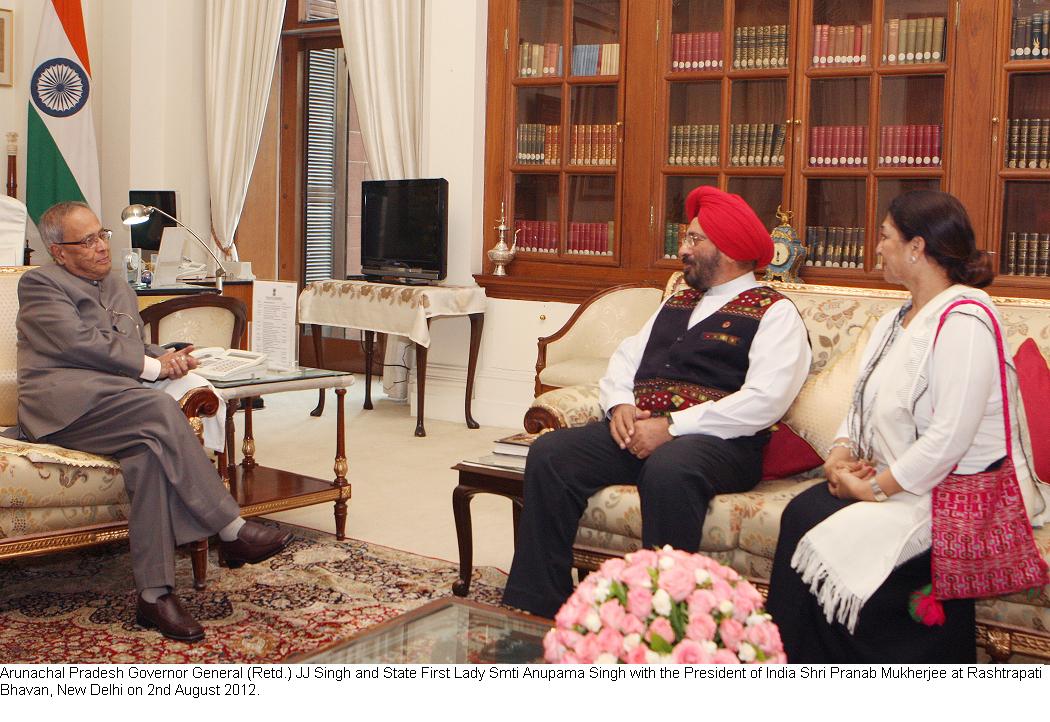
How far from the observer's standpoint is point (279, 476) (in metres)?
3.98

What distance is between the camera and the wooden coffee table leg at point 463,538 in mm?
3236

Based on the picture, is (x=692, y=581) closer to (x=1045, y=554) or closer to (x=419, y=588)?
(x=1045, y=554)

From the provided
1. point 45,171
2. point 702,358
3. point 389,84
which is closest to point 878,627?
point 702,358

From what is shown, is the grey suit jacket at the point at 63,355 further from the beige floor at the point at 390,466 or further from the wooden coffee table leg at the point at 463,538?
the beige floor at the point at 390,466

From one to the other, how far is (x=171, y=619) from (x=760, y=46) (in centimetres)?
398

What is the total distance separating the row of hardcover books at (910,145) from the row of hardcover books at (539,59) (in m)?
1.77

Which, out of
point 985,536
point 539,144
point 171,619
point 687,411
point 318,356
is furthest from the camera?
point 318,356

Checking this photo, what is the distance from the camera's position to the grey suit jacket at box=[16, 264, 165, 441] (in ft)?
10.2

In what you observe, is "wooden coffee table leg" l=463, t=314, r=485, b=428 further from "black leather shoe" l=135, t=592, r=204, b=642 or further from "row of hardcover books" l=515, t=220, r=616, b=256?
"black leather shoe" l=135, t=592, r=204, b=642

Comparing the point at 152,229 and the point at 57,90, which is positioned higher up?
the point at 57,90

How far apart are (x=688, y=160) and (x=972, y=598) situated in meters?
3.73

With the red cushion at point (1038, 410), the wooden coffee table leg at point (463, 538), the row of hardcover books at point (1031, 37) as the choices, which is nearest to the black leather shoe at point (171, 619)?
the wooden coffee table leg at point (463, 538)

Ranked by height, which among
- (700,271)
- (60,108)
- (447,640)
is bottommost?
(447,640)

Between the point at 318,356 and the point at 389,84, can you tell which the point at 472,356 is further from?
the point at 389,84
